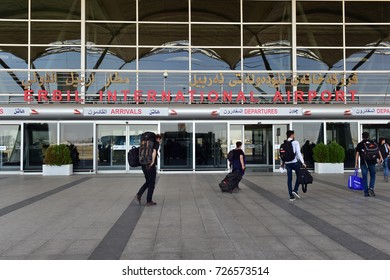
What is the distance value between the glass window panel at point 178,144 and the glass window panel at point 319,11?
8848 mm

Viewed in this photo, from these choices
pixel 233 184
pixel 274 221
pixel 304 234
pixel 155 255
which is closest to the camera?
pixel 155 255

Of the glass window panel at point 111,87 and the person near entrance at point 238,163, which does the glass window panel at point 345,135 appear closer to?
the person near entrance at point 238,163

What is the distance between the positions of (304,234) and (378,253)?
1.27m

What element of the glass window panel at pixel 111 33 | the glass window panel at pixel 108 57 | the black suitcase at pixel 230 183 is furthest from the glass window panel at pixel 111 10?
the black suitcase at pixel 230 183

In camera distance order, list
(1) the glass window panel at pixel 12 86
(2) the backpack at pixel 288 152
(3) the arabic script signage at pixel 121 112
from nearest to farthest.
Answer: (2) the backpack at pixel 288 152, (3) the arabic script signage at pixel 121 112, (1) the glass window panel at pixel 12 86

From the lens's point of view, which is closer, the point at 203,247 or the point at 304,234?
the point at 203,247

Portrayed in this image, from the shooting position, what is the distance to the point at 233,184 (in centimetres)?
1091

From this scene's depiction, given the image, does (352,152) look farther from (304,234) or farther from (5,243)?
(5,243)

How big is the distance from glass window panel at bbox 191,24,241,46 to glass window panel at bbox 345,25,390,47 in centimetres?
605

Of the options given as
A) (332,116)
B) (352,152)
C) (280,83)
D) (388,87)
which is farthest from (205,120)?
(388,87)

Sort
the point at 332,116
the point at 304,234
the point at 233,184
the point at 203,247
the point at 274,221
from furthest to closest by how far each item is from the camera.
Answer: the point at 332,116 → the point at 233,184 → the point at 274,221 → the point at 304,234 → the point at 203,247

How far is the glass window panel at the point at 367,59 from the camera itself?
63.5 feet

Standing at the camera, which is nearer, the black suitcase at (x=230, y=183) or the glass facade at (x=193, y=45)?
the black suitcase at (x=230, y=183)

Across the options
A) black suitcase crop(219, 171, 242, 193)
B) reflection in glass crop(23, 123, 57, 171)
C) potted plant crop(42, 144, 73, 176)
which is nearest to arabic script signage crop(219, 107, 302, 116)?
black suitcase crop(219, 171, 242, 193)
